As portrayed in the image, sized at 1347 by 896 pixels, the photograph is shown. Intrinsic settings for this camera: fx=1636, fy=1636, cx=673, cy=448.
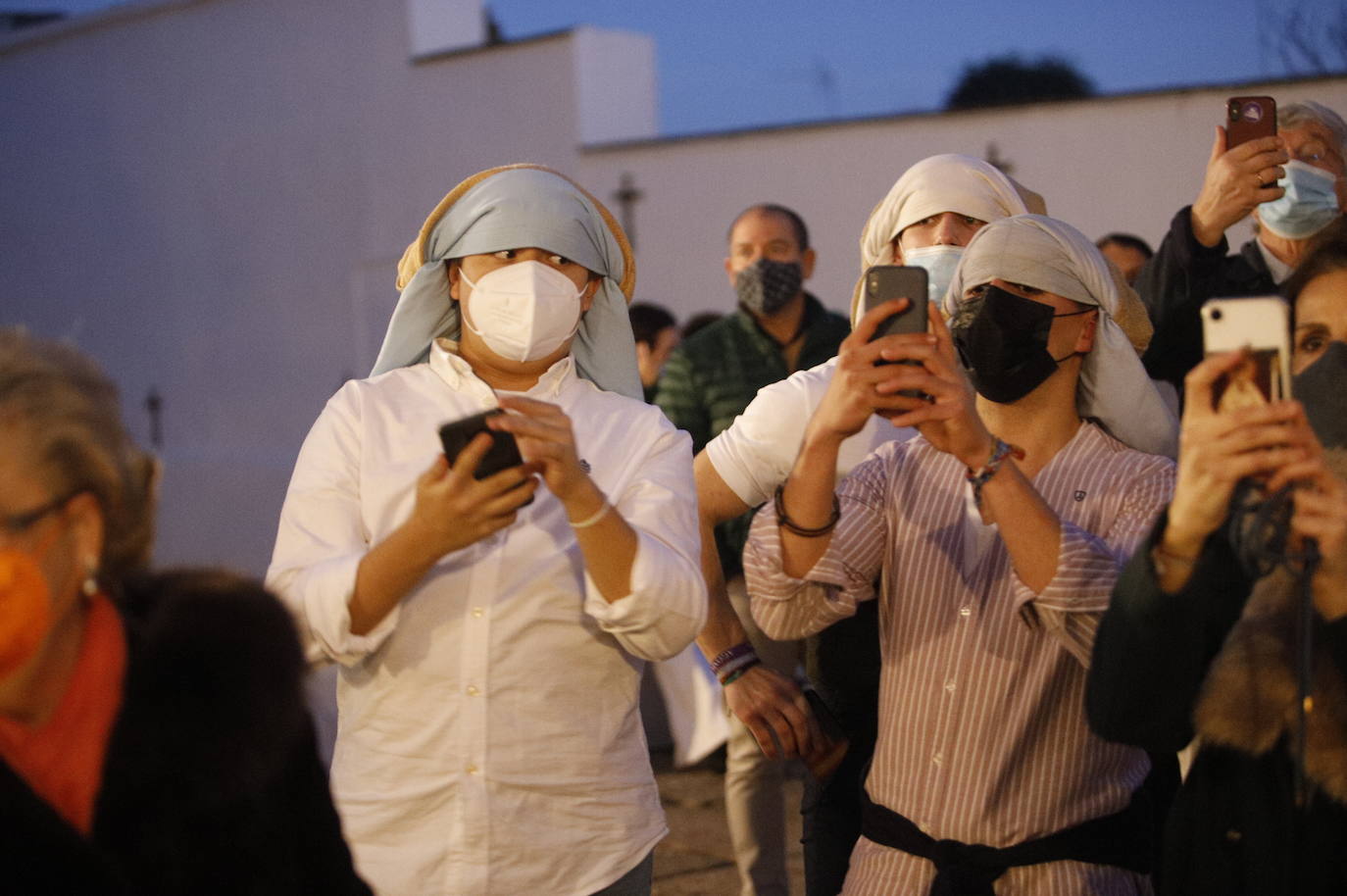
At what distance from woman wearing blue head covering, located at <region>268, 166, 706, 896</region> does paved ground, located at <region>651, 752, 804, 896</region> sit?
2.97 metres

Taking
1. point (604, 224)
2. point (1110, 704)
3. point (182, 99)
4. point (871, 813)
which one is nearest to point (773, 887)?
point (871, 813)

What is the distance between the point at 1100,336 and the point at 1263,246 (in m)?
1.51

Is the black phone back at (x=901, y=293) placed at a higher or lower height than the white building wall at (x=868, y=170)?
higher

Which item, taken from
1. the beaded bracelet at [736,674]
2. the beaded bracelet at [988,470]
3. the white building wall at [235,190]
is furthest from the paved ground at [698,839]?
the white building wall at [235,190]

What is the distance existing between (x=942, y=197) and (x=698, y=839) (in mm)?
3359

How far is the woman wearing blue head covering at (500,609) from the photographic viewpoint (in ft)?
8.84

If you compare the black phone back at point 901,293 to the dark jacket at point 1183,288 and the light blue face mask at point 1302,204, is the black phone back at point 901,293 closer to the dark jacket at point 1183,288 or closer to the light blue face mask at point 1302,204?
the dark jacket at point 1183,288

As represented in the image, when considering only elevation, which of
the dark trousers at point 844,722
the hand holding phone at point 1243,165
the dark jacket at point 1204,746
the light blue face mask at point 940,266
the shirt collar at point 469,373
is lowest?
the dark trousers at point 844,722

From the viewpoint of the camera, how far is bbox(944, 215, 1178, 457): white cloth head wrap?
2.93 m

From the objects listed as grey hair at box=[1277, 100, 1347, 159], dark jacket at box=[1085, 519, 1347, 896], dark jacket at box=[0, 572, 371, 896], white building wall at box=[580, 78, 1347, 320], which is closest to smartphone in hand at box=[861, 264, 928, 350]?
dark jacket at box=[1085, 519, 1347, 896]

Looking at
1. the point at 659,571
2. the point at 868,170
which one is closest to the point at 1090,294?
the point at 659,571

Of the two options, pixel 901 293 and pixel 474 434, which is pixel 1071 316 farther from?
pixel 474 434

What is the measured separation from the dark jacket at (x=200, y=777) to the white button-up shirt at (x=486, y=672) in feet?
1.73

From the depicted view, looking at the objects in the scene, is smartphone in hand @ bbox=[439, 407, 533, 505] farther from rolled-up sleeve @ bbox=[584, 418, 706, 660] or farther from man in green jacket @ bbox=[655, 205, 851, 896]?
man in green jacket @ bbox=[655, 205, 851, 896]
